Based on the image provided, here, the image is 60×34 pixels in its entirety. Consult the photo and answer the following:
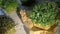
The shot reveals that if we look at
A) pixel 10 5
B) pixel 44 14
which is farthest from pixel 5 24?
pixel 44 14

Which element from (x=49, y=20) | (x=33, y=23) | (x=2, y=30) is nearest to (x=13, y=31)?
(x=2, y=30)

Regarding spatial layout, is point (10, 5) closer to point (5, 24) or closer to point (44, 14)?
point (5, 24)

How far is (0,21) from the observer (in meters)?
1.38

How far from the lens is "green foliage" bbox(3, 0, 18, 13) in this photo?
130 cm

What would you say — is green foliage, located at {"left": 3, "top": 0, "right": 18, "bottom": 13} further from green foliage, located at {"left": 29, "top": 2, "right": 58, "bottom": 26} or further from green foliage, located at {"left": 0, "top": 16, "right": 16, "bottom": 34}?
green foliage, located at {"left": 29, "top": 2, "right": 58, "bottom": 26}

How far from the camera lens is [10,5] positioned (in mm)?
1337

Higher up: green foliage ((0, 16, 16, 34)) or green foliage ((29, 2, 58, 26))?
green foliage ((29, 2, 58, 26))

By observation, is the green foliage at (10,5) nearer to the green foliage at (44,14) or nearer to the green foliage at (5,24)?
the green foliage at (5,24)

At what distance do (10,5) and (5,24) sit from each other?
15 centimetres

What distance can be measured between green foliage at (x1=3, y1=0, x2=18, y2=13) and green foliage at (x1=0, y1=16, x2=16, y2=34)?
76mm

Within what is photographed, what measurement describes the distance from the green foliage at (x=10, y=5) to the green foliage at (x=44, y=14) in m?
0.18

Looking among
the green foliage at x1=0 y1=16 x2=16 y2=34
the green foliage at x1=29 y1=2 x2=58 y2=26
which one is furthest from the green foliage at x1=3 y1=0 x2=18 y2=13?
the green foliage at x1=29 y1=2 x2=58 y2=26

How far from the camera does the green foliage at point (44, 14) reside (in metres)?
1.24

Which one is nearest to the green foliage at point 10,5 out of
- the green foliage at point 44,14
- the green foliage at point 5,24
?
the green foliage at point 5,24
